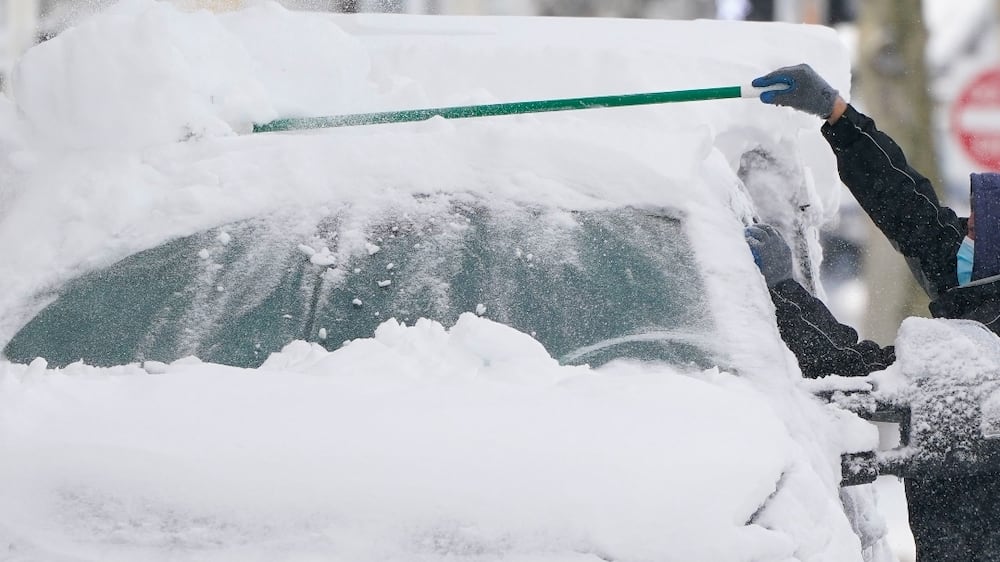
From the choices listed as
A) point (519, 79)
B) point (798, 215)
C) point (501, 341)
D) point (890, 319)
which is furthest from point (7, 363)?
point (890, 319)

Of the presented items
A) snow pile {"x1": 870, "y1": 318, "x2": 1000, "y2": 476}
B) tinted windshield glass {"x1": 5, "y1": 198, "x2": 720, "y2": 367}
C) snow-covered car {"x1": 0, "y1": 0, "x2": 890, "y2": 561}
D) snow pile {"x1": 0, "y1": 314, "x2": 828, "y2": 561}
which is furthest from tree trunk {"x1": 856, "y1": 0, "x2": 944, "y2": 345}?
snow pile {"x1": 0, "y1": 314, "x2": 828, "y2": 561}

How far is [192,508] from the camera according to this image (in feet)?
6.00

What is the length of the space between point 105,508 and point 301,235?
0.72 meters

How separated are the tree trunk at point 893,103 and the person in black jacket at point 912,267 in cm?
558

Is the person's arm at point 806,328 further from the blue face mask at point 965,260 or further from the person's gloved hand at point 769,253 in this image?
the blue face mask at point 965,260

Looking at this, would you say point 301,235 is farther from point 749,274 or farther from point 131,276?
point 749,274

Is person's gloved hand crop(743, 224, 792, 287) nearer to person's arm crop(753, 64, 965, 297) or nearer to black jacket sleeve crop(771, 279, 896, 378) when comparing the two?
black jacket sleeve crop(771, 279, 896, 378)

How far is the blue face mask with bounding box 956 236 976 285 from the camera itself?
9.57 ft

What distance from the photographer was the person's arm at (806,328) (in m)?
2.77

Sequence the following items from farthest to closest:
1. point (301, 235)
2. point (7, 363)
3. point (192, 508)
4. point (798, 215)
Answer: point (798, 215)
point (301, 235)
point (7, 363)
point (192, 508)

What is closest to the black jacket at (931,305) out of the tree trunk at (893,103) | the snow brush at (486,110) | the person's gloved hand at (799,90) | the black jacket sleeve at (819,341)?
the black jacket sleeve at (819,341)

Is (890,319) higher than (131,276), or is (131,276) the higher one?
(131,276)

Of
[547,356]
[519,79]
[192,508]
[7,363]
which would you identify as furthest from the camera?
[519,79]

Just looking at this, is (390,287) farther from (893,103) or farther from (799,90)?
(893,103)
